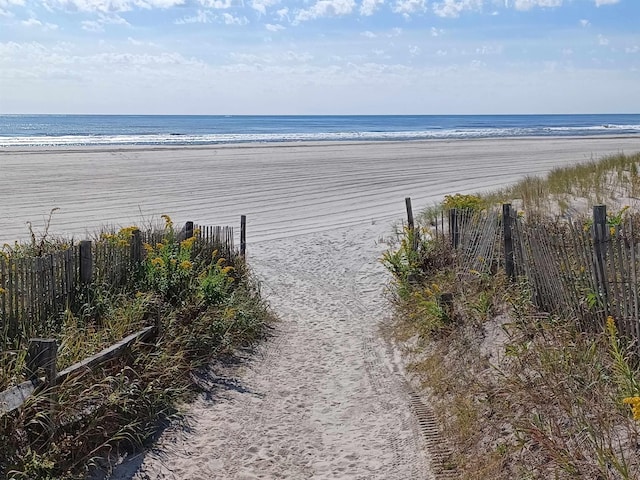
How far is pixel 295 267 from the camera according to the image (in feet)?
43.8

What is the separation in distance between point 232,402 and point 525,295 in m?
3.08

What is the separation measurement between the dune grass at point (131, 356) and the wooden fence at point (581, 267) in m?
2.99

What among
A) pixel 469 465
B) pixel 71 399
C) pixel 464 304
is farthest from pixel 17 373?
pixel 464 304

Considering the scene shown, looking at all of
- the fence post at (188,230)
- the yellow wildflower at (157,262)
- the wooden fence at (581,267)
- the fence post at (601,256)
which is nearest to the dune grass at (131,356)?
the yellow wildflower at (157,262)

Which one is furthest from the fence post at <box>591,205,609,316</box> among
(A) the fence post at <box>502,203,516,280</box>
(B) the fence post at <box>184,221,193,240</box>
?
(B) the fence post at <box>184,221,193,240</box>

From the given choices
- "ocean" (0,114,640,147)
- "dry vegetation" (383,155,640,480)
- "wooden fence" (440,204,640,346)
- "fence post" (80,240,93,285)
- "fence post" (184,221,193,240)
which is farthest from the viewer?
"ocean" (0,114,640,147)

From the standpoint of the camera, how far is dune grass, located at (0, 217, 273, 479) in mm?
4770

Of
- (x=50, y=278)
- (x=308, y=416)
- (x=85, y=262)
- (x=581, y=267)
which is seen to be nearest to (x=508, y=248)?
(x=581, y=267)

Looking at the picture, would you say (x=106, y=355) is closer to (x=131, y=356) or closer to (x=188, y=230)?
(x=131, y=356)

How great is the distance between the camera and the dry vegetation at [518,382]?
445cm

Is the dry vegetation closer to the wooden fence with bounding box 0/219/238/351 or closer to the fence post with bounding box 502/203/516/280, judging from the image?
the fence post with bounding box 502/203/516/280

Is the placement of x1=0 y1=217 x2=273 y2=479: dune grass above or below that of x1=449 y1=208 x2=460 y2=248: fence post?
below

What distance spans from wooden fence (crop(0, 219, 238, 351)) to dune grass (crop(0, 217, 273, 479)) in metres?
0.10

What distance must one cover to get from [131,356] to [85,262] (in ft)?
3.88
